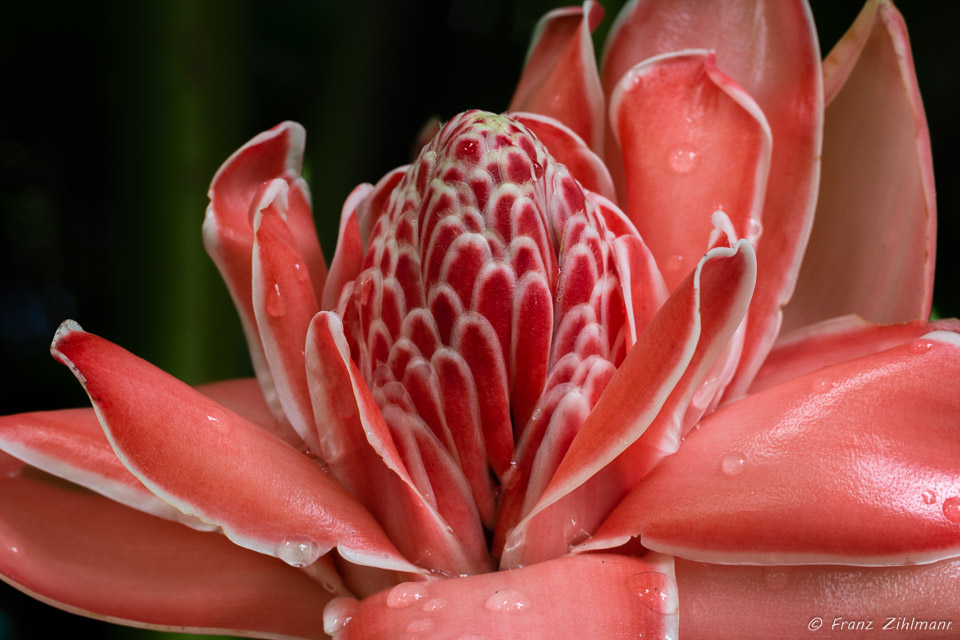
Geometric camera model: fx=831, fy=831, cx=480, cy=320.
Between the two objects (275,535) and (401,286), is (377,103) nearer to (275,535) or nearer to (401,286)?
(401,286)

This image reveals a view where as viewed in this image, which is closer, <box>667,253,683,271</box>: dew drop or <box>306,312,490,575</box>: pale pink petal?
<box>306,312,490,575</box>: pale pink petal

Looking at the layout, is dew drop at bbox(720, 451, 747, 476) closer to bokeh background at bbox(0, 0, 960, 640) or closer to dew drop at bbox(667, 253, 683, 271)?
dew drop at bbox(667, 253, 683, 271)

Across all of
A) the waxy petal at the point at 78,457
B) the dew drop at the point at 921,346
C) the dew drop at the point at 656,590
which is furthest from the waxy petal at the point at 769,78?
the waxy petal at the point at 78,457

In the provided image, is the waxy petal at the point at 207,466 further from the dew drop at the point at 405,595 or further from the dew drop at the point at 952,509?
the dew drop at the point at 952,509

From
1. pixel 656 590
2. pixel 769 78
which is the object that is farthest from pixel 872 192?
pixel 656 590

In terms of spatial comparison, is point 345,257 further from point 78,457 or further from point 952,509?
point 952,509

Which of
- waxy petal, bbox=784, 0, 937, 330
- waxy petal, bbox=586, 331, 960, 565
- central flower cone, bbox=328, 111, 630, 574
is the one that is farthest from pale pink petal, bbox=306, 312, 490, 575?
waxy petal, bbox=784, 0, 937, 330
